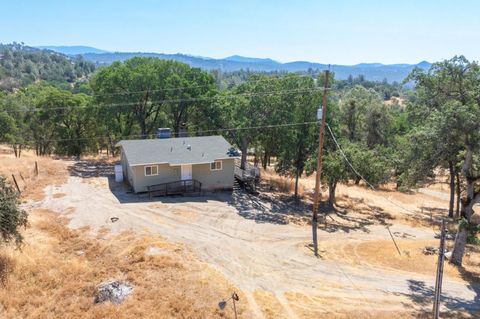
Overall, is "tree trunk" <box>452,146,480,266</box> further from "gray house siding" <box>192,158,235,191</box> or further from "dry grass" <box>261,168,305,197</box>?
"gray house siding" <box>192,158,235,191</box>

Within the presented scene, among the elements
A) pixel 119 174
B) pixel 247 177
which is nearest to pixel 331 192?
pixel 247 177

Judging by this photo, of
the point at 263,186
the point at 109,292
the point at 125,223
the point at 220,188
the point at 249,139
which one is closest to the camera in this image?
the point at 109,292

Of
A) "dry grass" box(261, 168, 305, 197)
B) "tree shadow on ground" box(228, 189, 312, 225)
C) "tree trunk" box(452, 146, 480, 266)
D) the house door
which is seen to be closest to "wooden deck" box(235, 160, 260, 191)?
"tree shadow on ground" box(228, 189, 312, 225)

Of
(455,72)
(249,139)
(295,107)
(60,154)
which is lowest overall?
(60,154)

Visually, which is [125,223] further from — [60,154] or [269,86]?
[60,154]

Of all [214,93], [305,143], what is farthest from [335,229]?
[214,93]
